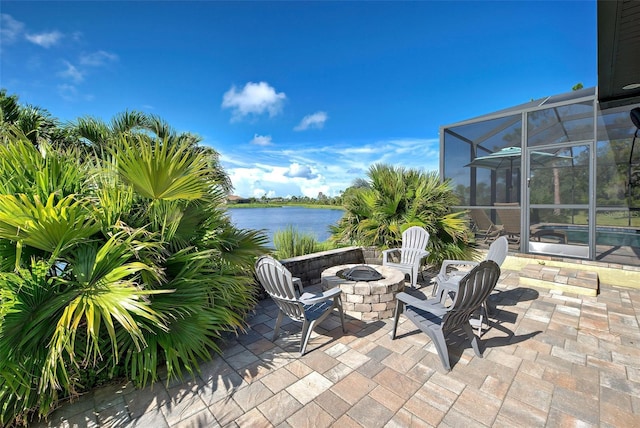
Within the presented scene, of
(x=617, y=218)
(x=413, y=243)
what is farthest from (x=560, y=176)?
(x=413, y=243)

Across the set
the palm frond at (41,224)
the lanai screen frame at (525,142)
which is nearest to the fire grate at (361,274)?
the palm frond at (41,224)

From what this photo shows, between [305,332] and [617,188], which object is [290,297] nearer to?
[305,332]

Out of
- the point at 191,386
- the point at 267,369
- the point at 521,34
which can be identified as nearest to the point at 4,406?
the point at 191,386

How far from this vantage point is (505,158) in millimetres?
6383

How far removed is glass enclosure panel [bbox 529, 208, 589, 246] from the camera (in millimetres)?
5410

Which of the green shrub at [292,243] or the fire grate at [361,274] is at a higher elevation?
the green shrub at [292,243]

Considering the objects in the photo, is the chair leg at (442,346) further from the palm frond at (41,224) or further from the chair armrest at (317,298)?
the palm frond at (41,224)

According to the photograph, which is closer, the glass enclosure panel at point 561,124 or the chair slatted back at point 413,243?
the chair slatted back at point 413,243

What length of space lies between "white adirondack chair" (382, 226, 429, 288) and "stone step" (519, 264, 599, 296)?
6.33 feet

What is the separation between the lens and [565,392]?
81.2 inches

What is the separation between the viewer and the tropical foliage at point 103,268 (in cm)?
173

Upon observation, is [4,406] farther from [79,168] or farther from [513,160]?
[513,160]

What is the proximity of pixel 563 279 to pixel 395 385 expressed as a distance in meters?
4.37

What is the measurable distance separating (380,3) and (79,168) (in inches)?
370
